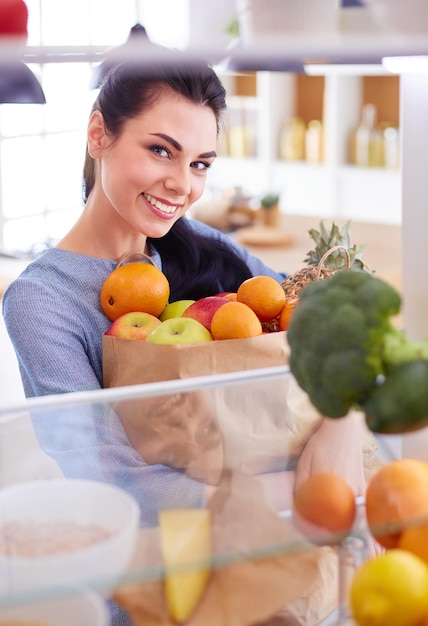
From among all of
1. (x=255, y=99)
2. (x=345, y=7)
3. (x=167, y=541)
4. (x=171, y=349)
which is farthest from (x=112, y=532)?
(x=255, y=99)

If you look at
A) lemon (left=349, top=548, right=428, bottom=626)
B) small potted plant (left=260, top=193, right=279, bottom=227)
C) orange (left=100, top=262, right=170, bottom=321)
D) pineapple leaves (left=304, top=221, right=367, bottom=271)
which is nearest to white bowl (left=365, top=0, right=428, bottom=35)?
lemon (left=349, top=548, right=428, bottom=626)

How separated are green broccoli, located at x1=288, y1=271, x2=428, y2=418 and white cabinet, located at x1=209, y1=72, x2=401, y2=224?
17.7 feet

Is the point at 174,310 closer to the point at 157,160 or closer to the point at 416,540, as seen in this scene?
the point at 157,160

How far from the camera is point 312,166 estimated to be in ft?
21.0

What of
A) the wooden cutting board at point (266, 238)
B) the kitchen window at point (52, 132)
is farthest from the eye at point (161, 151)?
the kitchen window at point (52, 132)

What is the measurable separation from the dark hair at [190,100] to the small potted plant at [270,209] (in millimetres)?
2487

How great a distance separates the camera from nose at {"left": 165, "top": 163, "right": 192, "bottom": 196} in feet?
4.69

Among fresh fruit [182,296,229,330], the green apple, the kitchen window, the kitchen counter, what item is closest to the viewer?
fresh fruit [182,296,229,330]

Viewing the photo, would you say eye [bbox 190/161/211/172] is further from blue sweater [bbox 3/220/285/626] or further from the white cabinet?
the white cabinet

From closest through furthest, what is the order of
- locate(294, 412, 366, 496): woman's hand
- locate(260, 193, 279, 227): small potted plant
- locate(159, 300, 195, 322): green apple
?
1. locate(294, 412, 366, 496): woman's hand
2. locate(159, 300, 195, 322): green apple
3. locate(260, 193, 279, 227): small potted plant

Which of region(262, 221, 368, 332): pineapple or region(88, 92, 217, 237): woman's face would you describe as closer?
region(262, 221, 368, 332): pineapple

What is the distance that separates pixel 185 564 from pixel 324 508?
141 mm

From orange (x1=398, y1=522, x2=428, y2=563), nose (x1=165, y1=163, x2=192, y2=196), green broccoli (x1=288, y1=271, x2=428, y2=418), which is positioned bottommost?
orange (x1=398, y1=522, x2=428, y2=563)

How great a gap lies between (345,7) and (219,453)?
17.8 inches
